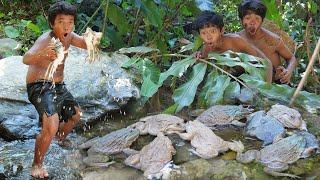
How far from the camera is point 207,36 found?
446 centimetres

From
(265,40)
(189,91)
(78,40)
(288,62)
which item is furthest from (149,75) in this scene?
(288,62)

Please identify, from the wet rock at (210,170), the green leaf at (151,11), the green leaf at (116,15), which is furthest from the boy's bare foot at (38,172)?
the green leaf at (116,15)

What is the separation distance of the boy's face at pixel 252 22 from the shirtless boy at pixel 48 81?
6.17ft

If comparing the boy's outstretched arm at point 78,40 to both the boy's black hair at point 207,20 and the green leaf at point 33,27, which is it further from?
the green leaf at point 33,27

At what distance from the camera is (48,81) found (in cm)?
355

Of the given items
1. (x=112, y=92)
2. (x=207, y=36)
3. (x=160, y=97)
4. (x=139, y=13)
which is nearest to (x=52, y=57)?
(x=112, y=92)

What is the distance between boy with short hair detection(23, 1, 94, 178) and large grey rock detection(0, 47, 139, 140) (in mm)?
602

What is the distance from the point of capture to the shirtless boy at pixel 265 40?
4691mm

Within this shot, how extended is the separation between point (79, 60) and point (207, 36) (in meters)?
1.53

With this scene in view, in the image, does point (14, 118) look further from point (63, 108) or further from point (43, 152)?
point (43, 152)

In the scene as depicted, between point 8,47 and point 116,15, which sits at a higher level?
point 116,15

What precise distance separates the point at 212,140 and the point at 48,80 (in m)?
1.39

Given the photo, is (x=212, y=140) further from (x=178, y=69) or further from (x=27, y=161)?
(x=27, y=161)

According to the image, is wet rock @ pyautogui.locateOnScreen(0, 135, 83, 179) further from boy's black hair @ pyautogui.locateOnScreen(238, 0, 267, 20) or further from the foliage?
boy's black hair @ pyautogui.locateOnScreen(238, 0, 267, 20)
